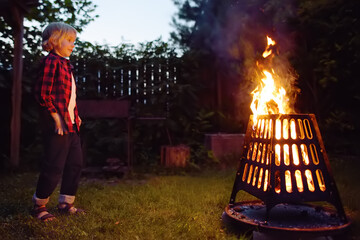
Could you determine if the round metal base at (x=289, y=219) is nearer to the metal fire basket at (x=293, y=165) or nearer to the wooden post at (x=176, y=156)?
the metal fire basket at (x=293, y=165)

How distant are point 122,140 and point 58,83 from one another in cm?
424

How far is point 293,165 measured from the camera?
9.10 ft

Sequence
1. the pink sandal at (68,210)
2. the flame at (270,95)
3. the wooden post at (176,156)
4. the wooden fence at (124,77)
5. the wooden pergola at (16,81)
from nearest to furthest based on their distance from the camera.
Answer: the flame at (270,95)
the pink sandal at (68,210)
the wooden pergola at (16,81)
the wooden post at (176,156)
the wooden fence at (124,77)

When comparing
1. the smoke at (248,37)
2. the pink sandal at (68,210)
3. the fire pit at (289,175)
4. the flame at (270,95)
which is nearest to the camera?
the fire pit at (289,175)

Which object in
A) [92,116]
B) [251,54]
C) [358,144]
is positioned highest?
[251,54]

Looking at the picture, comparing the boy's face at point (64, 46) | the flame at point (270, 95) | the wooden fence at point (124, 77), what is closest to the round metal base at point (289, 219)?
the flame at point (270, 95)

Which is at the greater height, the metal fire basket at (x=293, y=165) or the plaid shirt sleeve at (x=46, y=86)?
the plaid shirt sleeve at (x=46, y=86)

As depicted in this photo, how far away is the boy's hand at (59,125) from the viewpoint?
3.23 meters

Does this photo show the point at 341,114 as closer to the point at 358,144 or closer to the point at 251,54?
the point at 358,144

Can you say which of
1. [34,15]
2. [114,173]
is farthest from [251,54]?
[34,15]

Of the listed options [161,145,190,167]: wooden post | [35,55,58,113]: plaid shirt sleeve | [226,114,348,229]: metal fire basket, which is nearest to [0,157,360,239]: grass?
[226,114,348,229]: metal fire basket

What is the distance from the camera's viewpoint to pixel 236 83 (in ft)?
29.1

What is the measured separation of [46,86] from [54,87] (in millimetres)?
101

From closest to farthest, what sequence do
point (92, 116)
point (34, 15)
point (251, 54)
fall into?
point (92, 116) → point (34, 15) → point (251, 54)
